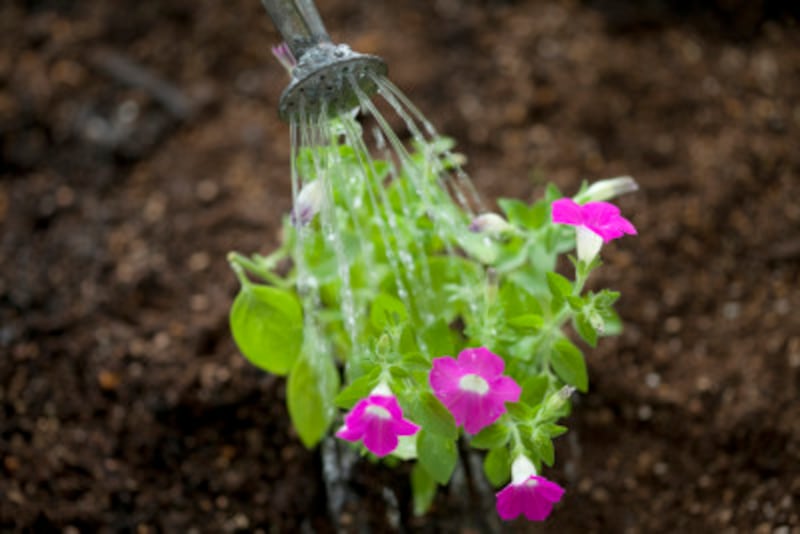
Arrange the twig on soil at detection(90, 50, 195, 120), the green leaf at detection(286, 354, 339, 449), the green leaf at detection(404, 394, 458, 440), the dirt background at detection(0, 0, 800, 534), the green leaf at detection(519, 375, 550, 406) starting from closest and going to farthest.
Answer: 1. the green leaf at detection(404, 394, 458, 440)
2. the green leaf at detection(519, 375, 550, 406)
3. the green leaf at detection(286, 354, 339, 449)
4. the dirt background at detection(0, 0, 800, 534)
5. the twig on soil at detection(90, 50, 195, 120)

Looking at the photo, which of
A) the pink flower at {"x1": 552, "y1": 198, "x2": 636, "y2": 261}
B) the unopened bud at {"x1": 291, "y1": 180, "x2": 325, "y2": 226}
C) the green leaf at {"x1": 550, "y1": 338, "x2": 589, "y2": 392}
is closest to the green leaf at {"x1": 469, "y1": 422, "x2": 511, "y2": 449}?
the green leaf at {"x1": 550, "y1": 338, "x2": 589, "y2": 392}

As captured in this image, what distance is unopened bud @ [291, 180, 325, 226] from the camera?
115 cm

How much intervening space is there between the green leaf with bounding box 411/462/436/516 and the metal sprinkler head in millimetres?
596

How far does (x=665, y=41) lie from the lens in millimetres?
2152

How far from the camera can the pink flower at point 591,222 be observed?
1.04m

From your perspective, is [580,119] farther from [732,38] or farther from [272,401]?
[272,401]

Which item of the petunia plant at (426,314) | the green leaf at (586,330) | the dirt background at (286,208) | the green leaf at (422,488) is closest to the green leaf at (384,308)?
the petunia plant at (426,314)

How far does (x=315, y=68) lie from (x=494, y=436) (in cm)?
50

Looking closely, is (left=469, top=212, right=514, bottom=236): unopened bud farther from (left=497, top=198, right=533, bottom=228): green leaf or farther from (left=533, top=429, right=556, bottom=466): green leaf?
(left=533, top=429, right=556, bottom=466): green leaf

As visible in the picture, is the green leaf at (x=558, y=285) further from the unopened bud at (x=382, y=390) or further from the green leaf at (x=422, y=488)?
the green leaf at (x=422, y=488)

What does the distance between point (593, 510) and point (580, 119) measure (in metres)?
0.90

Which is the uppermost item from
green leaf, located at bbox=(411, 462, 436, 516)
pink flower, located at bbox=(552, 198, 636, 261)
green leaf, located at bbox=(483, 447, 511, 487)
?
pink flower, located at bbox=(552, 198, 636, 261)

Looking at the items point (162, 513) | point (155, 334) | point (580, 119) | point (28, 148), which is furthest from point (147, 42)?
point (162, 513)

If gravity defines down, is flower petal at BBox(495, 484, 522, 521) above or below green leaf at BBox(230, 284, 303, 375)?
below
